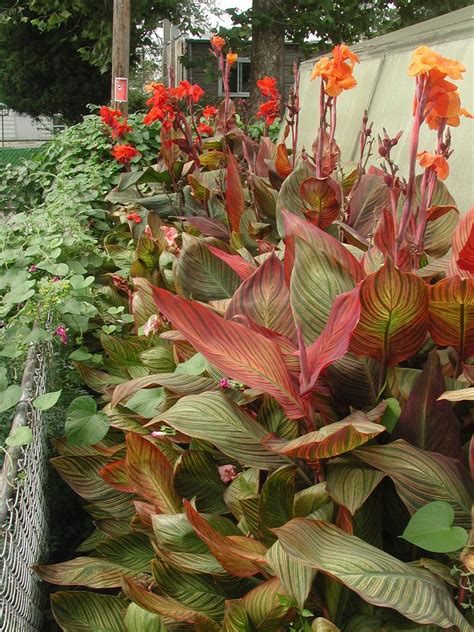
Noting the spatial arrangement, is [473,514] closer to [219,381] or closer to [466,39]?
[219,381]

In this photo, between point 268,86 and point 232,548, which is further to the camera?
point 268,86

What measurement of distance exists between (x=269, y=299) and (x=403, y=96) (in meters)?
2.08

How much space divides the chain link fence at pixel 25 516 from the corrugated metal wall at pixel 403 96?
1.57m

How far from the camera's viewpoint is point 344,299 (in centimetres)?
123

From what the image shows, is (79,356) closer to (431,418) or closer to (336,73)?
(336,73)

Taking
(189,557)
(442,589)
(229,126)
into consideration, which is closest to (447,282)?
(442,589)

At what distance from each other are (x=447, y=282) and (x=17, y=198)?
18.6ft

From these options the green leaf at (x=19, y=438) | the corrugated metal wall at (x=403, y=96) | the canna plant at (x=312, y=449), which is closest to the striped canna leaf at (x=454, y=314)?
the canna plant at (x=312, y=449)

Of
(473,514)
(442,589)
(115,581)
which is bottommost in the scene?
(115,581)

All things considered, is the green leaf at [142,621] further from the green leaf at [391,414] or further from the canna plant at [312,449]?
the green leaf at [391,414]

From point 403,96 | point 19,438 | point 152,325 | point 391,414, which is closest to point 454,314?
point 391,414

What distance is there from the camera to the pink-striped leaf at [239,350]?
1.32 meters

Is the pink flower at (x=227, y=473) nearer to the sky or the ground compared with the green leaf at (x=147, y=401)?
nearer to the ground

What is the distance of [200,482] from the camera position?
163 cm
